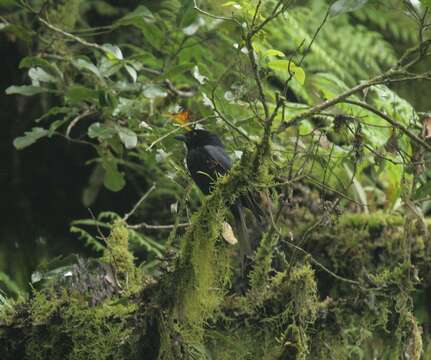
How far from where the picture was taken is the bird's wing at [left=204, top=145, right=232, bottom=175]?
9.77 ft

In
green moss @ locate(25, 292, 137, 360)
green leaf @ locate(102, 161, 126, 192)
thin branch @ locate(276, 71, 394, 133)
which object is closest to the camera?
thin branch @ locate(276, 71, 394, 133)

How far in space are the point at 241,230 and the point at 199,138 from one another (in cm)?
53

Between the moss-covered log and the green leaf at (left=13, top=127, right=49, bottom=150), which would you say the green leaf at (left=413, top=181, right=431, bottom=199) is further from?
the green leaf at (left=13, top=127, right=49, bottom=150)

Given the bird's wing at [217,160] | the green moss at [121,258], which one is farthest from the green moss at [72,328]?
the bird's wing at [217,160]

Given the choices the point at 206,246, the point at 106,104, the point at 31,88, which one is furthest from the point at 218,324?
the point at 31,88

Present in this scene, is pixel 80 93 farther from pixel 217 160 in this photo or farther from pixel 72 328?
pixel 72 328

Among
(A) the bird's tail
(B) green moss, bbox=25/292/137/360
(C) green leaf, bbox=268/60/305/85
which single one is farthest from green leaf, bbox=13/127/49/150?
(C) green leaf, bbox=268/60/305/85

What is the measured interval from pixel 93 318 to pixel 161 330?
1.13 feet

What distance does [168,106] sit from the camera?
418 cm

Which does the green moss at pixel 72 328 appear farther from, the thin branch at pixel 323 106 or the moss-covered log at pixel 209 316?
the thin branch at pixel 323 106

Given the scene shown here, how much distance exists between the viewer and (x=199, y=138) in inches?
126

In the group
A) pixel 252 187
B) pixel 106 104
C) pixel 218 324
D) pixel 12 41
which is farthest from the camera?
pixel 12 41

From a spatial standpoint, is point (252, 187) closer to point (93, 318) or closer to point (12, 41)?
point (93, 318)

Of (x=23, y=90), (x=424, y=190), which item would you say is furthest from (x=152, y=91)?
(x=424, y=190)
